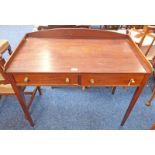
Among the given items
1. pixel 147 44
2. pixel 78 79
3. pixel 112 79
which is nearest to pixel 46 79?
pixel 78 79

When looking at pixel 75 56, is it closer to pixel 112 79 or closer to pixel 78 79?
pixel 78 79

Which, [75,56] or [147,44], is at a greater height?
[75,56]

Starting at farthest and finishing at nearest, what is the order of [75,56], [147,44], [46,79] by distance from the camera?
[147,44] < [75,56] < [46,79]

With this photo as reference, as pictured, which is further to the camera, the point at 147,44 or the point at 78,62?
the point at 147,44

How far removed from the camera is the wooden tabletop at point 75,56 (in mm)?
1047

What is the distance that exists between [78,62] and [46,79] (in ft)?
0.81

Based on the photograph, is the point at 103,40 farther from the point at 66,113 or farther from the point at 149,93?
the point at 149,93

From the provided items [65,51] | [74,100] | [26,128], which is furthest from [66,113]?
[65,51]

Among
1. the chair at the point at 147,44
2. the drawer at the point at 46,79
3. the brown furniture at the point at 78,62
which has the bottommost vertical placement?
the chair at the point at 147,44

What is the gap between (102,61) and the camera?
1.12 m

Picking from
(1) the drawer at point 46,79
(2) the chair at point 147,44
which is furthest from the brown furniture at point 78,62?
(2) the chair at point 147,44

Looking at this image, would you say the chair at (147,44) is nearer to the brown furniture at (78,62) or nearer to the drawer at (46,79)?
the brown furniture at (78,62)

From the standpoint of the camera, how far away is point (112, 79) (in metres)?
1.07

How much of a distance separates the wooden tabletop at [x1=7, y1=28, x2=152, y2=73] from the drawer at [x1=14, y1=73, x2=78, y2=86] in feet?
0.12
